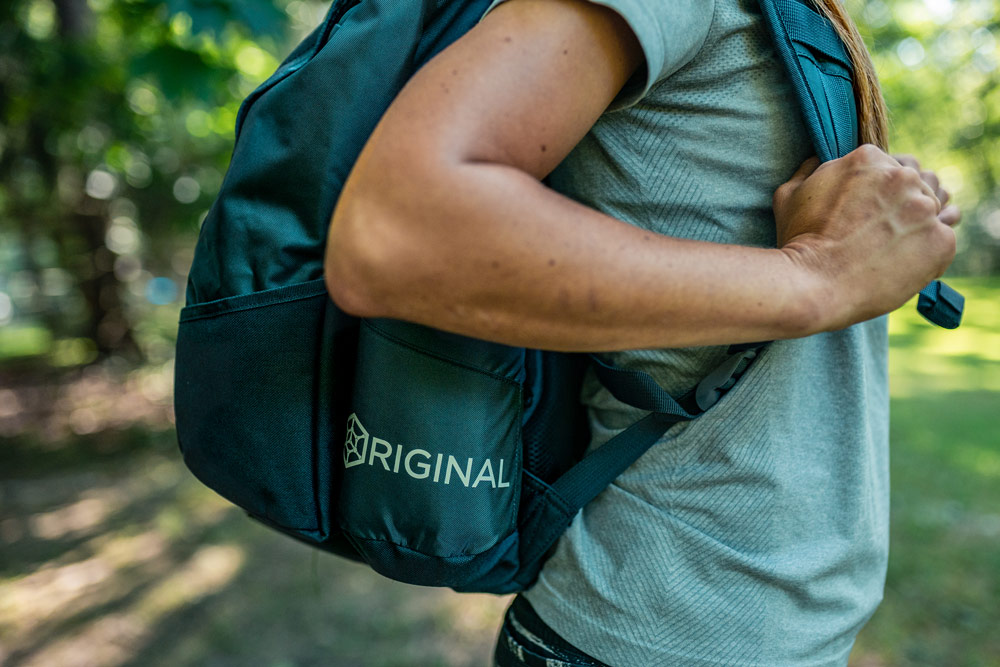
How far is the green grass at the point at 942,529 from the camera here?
331 cm

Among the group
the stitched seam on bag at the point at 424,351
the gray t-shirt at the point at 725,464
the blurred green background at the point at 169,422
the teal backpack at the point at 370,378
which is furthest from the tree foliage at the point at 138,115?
the gray t-shirt at the point at 725,464

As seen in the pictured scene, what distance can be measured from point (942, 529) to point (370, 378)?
184 inches

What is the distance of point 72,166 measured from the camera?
21.0ft

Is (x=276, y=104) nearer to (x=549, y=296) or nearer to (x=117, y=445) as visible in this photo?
(x=549, y=296)

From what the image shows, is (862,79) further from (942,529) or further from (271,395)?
(942,529)

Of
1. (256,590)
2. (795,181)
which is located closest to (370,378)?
(795,181)

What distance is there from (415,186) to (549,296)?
17 centimetres

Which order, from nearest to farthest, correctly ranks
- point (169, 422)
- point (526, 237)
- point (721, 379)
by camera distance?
point (526, 237) → point (721, 379) → point (169, 422)


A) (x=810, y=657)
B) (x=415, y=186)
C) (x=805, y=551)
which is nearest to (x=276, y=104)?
(x=415, y=186)

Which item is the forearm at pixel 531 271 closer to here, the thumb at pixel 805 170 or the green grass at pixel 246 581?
the thumb at pixel 805 170

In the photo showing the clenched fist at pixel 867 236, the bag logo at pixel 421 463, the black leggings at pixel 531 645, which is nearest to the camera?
the clenched fist at pixel 867 236

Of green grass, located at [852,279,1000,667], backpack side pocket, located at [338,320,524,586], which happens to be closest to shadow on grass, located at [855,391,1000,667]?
green grass, located at [852,279,1000,667]

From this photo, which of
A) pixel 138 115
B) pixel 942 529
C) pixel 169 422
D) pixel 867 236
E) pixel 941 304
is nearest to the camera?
pixel 867 236

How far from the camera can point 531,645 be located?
108cm
